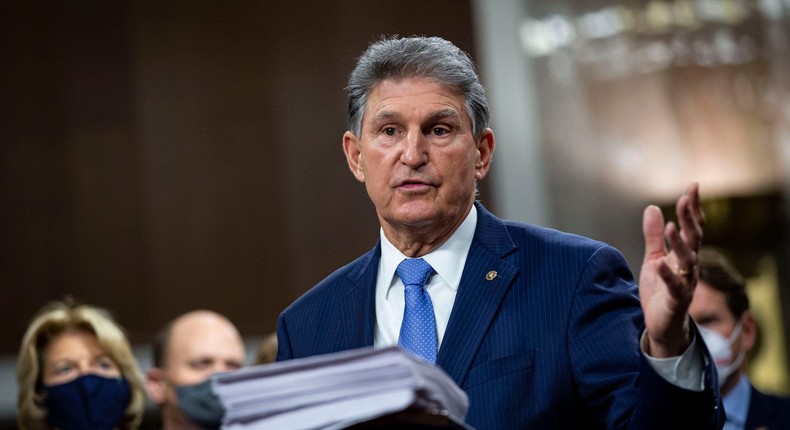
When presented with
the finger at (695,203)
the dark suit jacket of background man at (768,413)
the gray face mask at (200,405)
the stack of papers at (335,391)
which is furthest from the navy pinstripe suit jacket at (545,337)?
the gray face mask at (200,405)

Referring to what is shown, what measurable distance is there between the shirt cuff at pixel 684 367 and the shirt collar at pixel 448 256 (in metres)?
0.51

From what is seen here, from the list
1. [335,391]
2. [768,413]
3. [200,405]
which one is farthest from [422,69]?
[200,405]

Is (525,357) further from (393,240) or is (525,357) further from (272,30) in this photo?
(272,30)

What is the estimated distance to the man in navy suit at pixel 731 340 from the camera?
12.2 feet

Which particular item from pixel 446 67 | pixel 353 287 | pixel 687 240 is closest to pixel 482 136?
pixel 446 67

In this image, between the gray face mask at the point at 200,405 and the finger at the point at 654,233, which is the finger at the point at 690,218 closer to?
the finger at the point at 654,233

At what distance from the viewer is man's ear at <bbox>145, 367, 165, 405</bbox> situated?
4.36 meters

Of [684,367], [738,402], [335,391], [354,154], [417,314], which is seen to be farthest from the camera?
[738,402]

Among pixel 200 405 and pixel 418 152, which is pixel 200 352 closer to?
pixel 200 405

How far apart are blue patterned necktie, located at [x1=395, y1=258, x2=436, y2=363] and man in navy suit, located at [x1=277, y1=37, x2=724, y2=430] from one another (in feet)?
0.08

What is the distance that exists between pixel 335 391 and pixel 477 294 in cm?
65

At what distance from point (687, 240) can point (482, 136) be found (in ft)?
2.29

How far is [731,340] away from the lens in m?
3.90

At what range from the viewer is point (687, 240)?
1628mm
